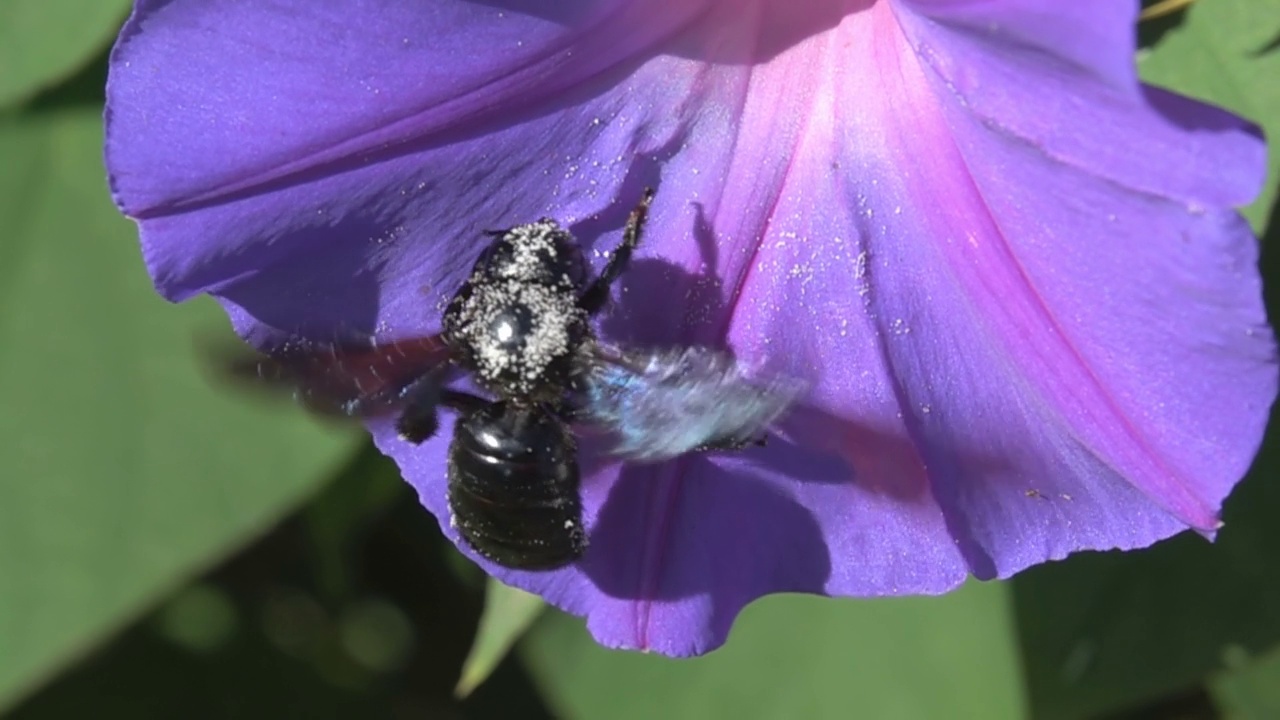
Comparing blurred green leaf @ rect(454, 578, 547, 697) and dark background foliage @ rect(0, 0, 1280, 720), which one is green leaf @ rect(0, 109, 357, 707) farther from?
blurred green leaf @ rect(454, 578, 547, 697)

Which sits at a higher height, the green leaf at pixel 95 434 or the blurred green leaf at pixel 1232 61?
the blurred green leaf at pixel 1232 61

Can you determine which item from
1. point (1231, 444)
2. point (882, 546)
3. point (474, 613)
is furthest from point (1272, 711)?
point (474, 613)

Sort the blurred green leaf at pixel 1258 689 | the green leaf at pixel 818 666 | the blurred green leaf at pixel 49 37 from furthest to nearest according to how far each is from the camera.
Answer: the blurred green leaf at pixel 1258 689 → the green leaf at pixel 818 666 → the blurred green leaf at pixel 49 37

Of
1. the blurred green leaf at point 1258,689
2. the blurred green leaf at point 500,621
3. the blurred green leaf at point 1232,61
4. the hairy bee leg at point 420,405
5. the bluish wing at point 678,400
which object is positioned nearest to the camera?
the bluish wing at point 678,400

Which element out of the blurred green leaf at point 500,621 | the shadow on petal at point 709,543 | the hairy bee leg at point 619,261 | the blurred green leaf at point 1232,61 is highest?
the blurred green leaf at point 1232,61

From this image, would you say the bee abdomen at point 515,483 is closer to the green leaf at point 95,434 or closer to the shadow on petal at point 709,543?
the shadow on petal at point 709,543

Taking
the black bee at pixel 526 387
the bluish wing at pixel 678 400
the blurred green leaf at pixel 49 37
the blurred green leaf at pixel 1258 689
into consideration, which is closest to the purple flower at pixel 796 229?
the black bee at pixel 526 387

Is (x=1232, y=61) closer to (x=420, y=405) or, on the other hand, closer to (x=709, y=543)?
(x=709, y=543)
